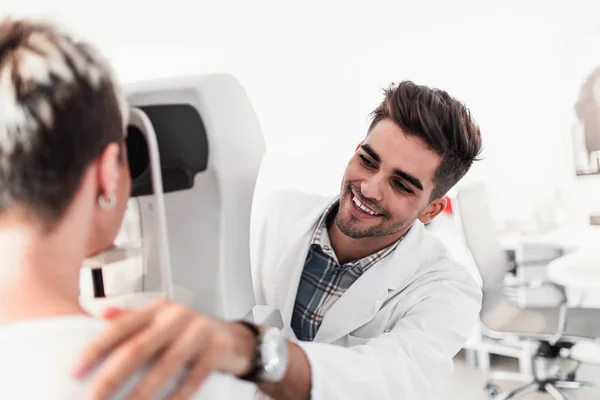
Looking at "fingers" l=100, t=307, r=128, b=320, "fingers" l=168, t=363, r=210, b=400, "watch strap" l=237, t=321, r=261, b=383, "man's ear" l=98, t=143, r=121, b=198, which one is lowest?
"watch strap" l=237, t=321, r=261, b=383

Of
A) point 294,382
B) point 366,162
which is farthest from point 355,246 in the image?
point 294,382

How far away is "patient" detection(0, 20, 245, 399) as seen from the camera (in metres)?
0.44

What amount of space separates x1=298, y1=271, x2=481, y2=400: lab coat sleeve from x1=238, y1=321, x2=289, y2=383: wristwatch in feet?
0.39

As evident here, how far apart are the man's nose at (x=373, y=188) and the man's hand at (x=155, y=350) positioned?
0.70m

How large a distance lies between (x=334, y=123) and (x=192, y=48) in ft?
1.97

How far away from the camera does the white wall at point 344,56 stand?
1.68m

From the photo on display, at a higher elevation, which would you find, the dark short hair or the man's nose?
the dark short hair

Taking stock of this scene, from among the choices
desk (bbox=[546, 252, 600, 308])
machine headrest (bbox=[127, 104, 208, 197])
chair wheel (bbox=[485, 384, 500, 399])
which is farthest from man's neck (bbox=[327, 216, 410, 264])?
chair wheel (bbox=[485, 384, 500, 399])

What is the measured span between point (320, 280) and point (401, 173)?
31 cm

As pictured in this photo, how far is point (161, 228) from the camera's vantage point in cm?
67

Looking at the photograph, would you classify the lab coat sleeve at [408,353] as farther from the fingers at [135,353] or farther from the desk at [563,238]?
the desk at [563,238]

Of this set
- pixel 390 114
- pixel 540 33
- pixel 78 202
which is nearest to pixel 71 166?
pixel 78 202

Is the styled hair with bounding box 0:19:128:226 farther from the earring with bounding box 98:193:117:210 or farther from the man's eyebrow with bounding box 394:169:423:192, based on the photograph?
the man's eyebrow with bounding box 394:169:423:192

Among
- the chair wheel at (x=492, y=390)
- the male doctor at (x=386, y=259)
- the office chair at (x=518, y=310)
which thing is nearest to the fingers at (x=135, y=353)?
the male doctor at (x=386, y=259)
